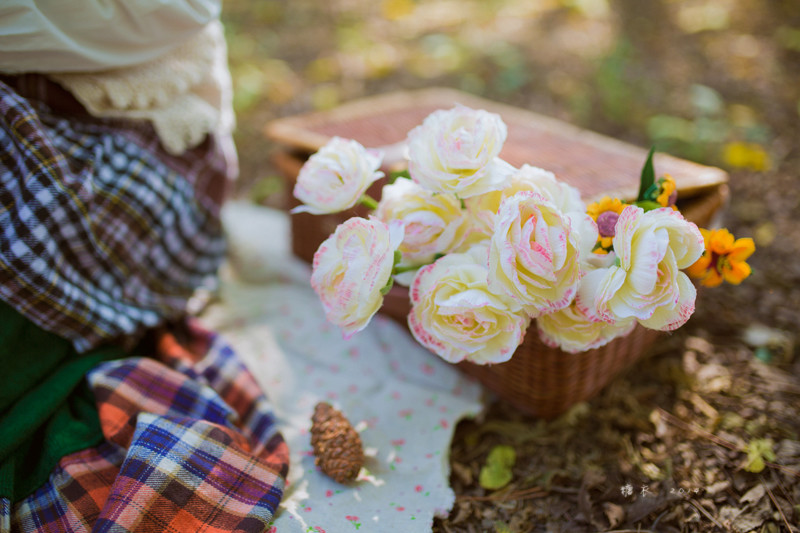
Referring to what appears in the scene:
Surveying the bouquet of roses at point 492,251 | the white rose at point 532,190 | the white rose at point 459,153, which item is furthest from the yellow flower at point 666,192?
the white rose at point 459,153

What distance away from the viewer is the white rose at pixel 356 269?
2.79ft

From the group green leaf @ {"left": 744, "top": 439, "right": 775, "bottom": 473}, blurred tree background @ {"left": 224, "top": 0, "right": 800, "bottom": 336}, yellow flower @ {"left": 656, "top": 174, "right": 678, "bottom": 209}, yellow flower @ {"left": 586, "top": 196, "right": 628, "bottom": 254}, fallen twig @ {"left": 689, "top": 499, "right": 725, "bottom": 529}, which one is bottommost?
fallen twig @ {"left": 689, "top": 499, "right": 725, "bottom": 529}

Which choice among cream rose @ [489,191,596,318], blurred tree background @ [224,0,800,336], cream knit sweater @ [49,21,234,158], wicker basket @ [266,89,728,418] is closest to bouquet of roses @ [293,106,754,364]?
cream rose @ [489,191,596,318]

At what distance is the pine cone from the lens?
3.45ft

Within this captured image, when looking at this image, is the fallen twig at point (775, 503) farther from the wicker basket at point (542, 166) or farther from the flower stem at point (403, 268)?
the flower stem at point (403, 268)

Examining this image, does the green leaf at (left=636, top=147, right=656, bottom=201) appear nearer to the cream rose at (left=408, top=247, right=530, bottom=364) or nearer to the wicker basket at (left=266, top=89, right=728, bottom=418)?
the wicker basket at (left=266, top=89, right=728, bottom=418)

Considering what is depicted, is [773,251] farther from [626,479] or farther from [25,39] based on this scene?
[25,39]

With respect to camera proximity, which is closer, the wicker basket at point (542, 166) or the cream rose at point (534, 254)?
the cream rose at point (534, 254)

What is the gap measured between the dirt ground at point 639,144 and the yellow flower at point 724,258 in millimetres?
401

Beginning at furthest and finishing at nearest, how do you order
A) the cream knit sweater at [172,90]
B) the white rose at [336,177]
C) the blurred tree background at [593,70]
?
1. the blurred tree background at [593,70]
2. the cream knit sweater at [172,90]
3. the white rose at [336,177]

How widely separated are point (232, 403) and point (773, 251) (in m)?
1.54

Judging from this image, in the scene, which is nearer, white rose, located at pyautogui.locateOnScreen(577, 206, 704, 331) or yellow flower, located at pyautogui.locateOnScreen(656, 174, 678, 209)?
white rose, located at pyautogui.locateOnScreen(577, 206, 704, 331)

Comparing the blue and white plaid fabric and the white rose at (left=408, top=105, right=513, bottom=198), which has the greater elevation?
the white rose at (left=408, top=105, right=513, bottom=198)

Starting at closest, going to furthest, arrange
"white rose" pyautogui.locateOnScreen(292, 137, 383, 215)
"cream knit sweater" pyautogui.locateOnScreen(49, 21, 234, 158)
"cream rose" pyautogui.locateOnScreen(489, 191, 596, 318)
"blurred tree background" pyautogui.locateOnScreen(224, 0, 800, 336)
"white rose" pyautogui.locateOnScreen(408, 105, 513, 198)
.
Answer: "cream rose" pyautogui.locateOnScreen(489, 191, 596, 318)
"white rose" pyautogui.locateOnScreen(408, 105, 513, 198)
"white rose" pyautogui.locateOnScreen(292, 137, 383, 215)
"cream knit sweater" pyautogui.locateOnScreen(49, 21, 234, 158)
"blurred tree background" pyautogui.locateOnScreen(224, 0, 800, 336)
